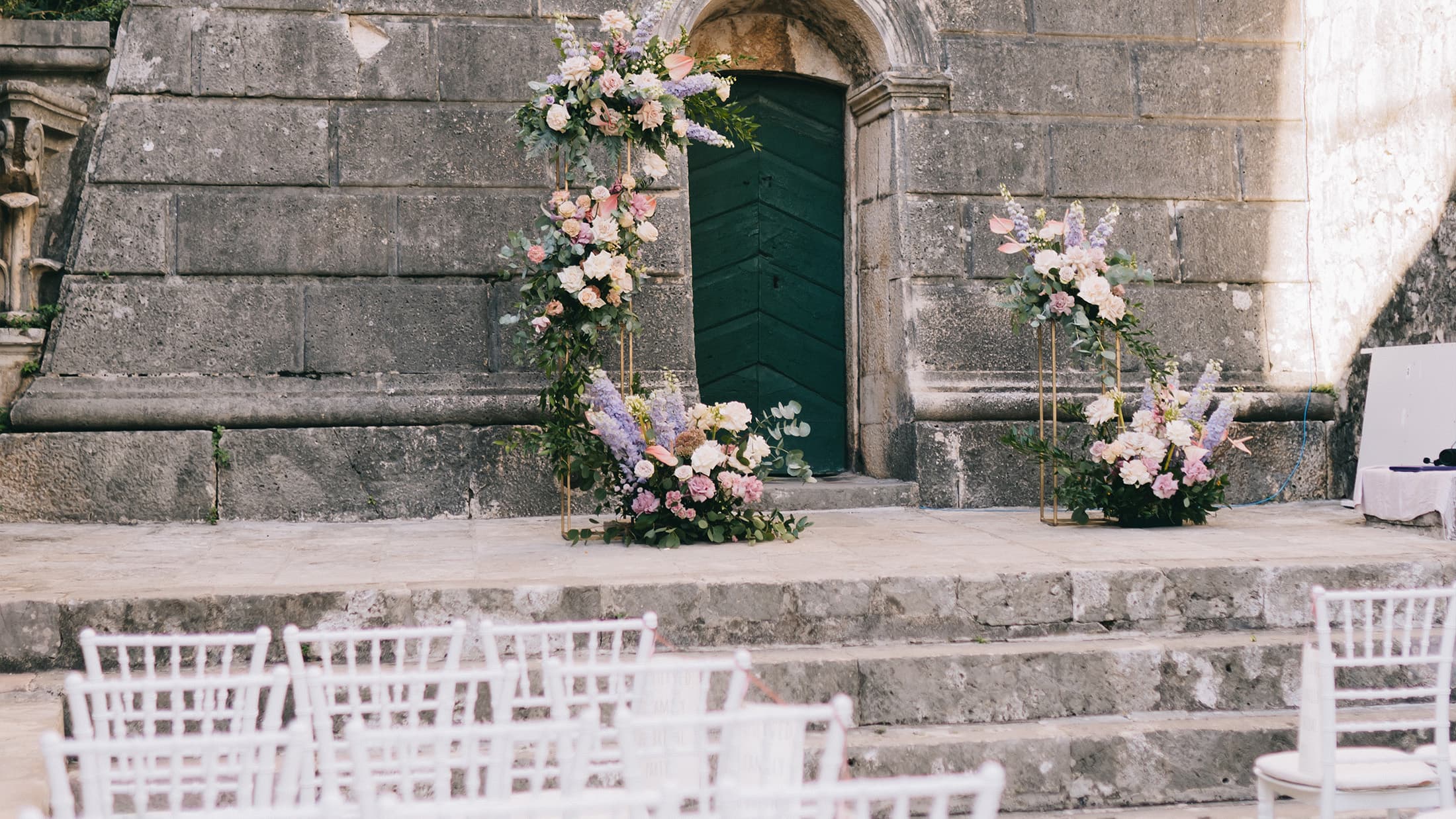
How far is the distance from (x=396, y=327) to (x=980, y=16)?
11.2 feet

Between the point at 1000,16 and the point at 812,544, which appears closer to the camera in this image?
the point at 812,544

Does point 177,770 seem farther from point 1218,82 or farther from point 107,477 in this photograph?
point 1218,82

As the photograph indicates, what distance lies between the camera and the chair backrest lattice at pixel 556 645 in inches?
105

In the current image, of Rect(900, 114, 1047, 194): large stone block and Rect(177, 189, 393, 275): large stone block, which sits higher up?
Rect(900, 114, 1047, 194): large stone block

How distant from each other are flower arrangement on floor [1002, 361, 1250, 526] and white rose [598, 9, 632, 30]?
2.53m

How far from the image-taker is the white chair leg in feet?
10.4

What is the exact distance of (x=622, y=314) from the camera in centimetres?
548

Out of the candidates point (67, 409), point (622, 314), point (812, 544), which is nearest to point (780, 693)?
point (812, 544)

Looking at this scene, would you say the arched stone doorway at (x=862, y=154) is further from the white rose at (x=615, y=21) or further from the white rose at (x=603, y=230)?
the white rose at (x=603, y=230)

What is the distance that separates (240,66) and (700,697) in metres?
4.89

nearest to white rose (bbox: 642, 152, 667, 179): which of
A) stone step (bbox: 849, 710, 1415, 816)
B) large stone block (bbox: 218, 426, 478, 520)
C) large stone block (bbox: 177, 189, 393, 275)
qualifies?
large stone block (bbox: 177, 189, 393, 275)

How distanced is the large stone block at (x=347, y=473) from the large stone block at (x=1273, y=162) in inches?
172

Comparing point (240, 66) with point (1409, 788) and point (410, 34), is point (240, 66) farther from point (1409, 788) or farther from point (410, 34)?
point (1409, 788)

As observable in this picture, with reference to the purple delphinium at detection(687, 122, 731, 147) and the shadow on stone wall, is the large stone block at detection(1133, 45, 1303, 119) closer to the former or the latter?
the shadow on stone wall
